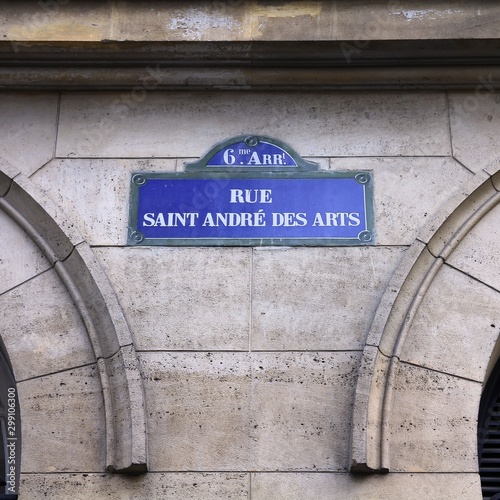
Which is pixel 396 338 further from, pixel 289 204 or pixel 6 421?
pixel 6 421

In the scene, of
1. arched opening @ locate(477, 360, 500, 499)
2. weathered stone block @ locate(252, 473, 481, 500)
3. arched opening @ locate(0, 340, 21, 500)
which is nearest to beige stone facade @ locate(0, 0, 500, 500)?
weathered stone block @ locate(252, 473, 481, 500)

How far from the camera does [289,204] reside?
5.48 metres

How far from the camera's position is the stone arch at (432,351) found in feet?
16.0

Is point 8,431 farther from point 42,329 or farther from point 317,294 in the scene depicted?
point 317,294

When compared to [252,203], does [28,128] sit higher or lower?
higher

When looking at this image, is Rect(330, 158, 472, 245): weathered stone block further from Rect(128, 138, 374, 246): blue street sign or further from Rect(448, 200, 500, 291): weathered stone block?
Rect(448, 200, 500, 291): weathered stone block

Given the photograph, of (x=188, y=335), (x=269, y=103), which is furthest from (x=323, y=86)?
(x=188, y=335)

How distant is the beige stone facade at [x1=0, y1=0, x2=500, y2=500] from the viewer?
4.89m

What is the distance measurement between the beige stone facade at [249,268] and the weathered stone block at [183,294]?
10 mm

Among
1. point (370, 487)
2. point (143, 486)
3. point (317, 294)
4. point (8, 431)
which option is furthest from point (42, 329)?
point (370, 487)

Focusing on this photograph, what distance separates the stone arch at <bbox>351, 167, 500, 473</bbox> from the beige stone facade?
0.03 feet

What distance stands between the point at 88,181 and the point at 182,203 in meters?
0.51

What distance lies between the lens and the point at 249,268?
532 cm

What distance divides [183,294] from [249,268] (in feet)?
1.17
